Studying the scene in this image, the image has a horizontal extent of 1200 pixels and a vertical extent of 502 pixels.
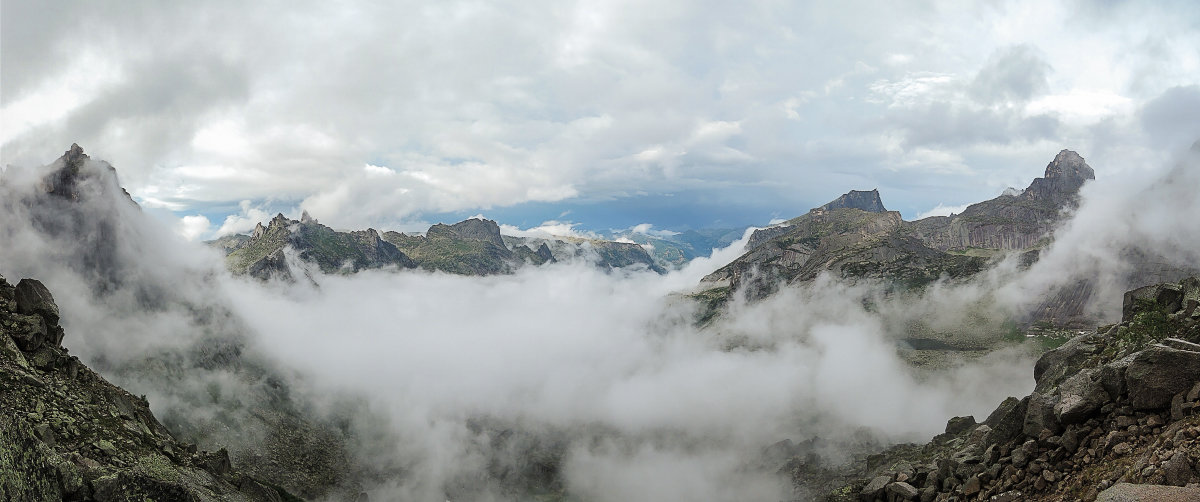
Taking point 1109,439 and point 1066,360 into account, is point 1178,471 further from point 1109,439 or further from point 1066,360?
point 1066,360

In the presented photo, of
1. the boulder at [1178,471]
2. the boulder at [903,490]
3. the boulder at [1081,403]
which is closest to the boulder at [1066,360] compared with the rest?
the boulder at [903,490]

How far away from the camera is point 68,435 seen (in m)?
39.9

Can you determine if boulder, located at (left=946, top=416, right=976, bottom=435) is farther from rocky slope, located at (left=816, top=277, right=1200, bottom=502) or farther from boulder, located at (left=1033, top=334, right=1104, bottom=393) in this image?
rocky slope, located at (left=816, top=277, right=1200, bottom=502)

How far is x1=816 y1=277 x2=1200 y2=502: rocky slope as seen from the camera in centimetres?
2238

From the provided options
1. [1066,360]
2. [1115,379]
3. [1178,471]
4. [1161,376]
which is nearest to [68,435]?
[1178,471]

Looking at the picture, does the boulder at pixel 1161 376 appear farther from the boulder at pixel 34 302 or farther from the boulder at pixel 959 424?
the boulder at pixel 34 302

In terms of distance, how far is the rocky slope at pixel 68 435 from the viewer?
2772 centimetres

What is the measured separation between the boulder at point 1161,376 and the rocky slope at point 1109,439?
0.13 feet

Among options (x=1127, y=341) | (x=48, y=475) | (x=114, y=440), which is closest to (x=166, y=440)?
(x=114, y=440)

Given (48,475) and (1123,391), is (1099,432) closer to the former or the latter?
(1123,391)

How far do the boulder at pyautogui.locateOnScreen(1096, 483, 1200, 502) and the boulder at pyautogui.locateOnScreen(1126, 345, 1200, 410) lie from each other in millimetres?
8659

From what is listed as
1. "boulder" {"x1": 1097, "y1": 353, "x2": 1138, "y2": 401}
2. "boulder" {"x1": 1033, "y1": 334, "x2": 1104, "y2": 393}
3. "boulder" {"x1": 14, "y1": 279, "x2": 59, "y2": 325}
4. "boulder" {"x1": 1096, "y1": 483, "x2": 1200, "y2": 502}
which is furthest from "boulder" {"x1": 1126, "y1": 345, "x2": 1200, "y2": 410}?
"boulder" {"x1": 14, "y1": 279, "x2": 59, "y2": 325}

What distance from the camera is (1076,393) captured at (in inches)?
1273

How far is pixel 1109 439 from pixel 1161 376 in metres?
4.44
